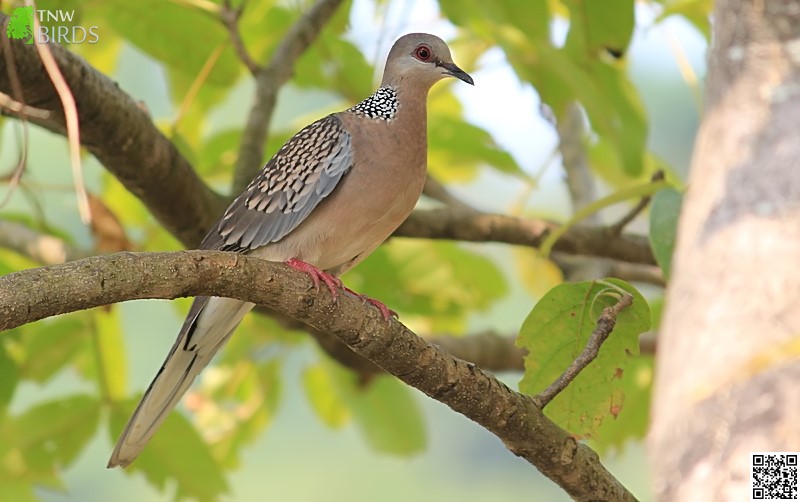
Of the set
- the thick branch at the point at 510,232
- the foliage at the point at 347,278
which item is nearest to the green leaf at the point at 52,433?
the foliage at the point at 347,278

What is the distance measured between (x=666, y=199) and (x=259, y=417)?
2991 millimetres

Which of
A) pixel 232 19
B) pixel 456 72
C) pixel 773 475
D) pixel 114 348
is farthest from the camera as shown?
pixel 114 348

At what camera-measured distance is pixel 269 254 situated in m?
3.51

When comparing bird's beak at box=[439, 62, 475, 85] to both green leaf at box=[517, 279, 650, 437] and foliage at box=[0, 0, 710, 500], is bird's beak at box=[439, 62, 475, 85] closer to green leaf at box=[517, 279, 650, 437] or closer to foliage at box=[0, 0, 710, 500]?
foliage at box=[0, 0, 710, 500]

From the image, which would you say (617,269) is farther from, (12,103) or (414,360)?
(12,103)

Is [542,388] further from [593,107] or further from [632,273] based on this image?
[632,273]

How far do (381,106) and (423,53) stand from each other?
341mm

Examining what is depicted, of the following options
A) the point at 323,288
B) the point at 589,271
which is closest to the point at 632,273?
the point at 589,271

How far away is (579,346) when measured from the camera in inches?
104

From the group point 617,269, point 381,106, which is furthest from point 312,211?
point 617,269

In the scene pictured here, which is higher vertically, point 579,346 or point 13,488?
point 579,346

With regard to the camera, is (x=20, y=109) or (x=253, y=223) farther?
(x=253, y=223)

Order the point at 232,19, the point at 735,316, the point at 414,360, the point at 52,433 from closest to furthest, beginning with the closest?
the point at 735,316 < the point at 414,360 < the point at 232,19 < the point at 52,433

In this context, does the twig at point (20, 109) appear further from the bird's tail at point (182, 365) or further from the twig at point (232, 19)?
the twig at point (232, 19)
